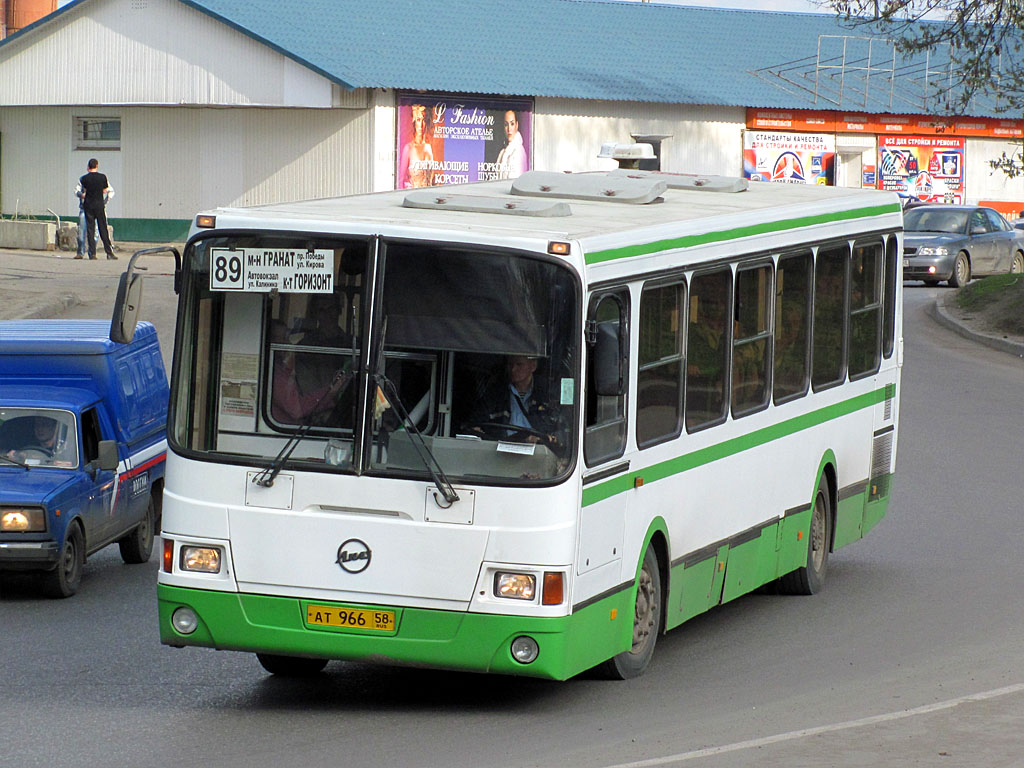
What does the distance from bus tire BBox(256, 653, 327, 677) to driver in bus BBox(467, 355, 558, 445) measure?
190 cm

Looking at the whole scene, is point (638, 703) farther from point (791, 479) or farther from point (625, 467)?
→ point (791, 479)

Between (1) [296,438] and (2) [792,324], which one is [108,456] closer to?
(1) [296,438]

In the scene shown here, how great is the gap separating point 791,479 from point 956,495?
4.73 m

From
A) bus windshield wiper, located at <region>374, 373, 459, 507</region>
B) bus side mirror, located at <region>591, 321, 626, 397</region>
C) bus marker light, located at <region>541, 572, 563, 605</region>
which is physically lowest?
bus marker light, located at <region>541, 572, 563, 605</region>

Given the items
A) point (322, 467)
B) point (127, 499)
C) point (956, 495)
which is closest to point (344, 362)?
point (322, 467)

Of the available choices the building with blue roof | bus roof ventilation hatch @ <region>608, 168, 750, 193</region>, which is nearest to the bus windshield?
bus roof ventilation hatch @ <region>608, 168, 750, 193</region>

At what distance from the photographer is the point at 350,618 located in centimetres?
782

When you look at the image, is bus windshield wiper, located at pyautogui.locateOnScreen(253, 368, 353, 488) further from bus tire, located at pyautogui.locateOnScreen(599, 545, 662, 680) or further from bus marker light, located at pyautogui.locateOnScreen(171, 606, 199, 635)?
bus tire, located at pyautogui.locateOnScreen(599, 545, 662, 680)

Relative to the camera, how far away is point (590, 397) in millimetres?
7867

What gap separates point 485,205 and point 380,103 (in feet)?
114

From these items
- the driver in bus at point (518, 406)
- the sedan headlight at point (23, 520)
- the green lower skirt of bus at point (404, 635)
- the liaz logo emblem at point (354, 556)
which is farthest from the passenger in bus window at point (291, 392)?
the sedan headlight at point (23, 520)

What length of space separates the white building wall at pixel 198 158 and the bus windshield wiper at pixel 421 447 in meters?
35.6

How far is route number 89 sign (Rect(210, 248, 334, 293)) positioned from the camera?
7.88 m

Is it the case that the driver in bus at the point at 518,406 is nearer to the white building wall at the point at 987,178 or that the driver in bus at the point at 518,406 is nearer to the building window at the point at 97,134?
the building window at the point at 97,134
